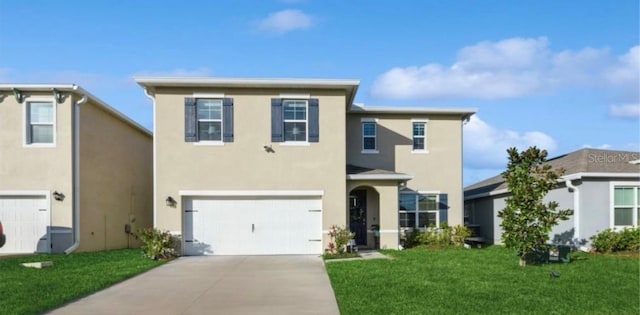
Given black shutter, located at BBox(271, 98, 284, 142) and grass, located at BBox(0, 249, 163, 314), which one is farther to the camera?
black shutter, located at BBox(271, 98, 284, 142)

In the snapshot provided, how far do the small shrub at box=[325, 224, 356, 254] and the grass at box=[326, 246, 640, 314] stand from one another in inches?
77.3

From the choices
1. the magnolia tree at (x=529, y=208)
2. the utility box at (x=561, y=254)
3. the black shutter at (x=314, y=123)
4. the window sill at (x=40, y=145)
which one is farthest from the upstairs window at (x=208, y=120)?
the utility box at (x=561, y=254)

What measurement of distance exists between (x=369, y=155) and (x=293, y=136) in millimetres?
4456

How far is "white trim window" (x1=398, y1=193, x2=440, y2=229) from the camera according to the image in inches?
829

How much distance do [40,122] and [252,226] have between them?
25.3 feet

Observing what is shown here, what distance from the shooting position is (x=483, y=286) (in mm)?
10656

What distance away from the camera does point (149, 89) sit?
695 inches

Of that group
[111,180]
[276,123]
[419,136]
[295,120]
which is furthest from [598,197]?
[111,180]

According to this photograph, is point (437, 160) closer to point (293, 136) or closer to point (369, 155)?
point (369, 155)

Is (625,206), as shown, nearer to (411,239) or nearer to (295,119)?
(411,239)

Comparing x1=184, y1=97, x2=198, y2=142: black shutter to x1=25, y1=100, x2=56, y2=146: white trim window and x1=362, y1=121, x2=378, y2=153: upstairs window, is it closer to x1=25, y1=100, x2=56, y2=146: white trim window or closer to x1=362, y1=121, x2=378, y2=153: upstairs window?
x1=25, y1=100, x2=56, y2=146: white trim window

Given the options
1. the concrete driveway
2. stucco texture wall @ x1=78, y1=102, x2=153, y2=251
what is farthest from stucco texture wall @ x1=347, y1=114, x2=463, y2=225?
stucco texture wall @ x1=78, y1=102, x2=153, y2=251

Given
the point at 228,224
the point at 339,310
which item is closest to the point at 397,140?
the point at 228,224

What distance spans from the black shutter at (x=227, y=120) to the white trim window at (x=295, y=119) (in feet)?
5.72
